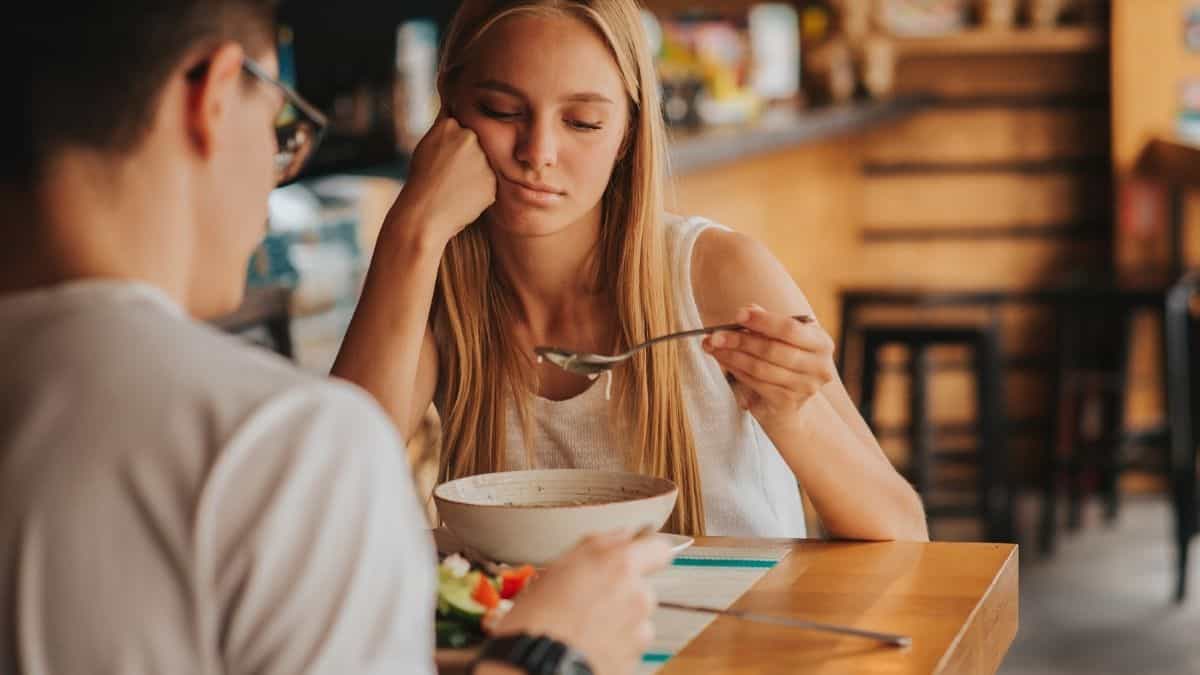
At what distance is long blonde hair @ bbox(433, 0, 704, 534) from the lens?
1926 mm

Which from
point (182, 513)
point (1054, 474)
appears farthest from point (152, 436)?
point (1054, 474)

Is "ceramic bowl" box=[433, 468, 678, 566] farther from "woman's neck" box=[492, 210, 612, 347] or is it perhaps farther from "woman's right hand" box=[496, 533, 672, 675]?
"woman's neck" box=[492, 210, 612, 347]

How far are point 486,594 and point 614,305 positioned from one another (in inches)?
28.6

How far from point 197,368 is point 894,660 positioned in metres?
0.70

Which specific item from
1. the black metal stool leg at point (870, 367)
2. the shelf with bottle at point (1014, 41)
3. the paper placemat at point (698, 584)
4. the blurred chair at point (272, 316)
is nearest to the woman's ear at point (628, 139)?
the paper placemat at point (698, 584)

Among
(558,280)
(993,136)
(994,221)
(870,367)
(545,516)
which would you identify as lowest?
(870,367)

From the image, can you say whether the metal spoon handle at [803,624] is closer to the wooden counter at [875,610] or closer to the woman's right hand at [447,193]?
the wooden counter at [875,610]

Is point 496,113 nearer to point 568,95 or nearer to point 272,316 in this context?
point 568,95

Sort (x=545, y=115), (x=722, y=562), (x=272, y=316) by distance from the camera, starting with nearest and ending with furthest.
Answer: (x=722, y=562) → (x=545, y=115) → (x=272, y=316)

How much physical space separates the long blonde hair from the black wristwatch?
865 millimetres

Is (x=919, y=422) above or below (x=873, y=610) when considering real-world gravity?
below

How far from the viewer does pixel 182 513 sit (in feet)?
2.54

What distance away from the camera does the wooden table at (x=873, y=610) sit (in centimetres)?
128

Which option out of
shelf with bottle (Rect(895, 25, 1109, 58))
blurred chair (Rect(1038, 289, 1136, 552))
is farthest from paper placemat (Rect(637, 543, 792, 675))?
shelf with bottle (Rect(895, 25, 1109, 58))
